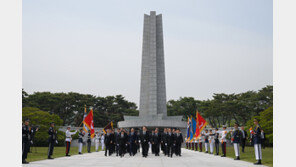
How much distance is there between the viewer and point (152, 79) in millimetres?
40500

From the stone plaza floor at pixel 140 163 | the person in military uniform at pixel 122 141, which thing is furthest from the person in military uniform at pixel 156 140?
the stone plaza floor at pixel 140 163

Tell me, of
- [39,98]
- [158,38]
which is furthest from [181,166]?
[39,98]

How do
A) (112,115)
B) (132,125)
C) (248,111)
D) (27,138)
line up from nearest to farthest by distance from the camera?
1. (27,138)
2. (132,125)
3. (248,111)
4. (112,115)

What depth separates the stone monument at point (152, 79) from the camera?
132ft

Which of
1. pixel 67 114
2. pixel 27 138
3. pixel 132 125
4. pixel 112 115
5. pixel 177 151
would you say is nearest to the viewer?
pixel 27 138

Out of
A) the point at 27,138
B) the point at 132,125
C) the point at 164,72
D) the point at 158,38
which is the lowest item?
the point at 132,125

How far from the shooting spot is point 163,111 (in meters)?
41.0

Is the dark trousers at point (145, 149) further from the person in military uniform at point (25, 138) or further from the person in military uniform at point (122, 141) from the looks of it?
the person in military uniform at point (25, 138)

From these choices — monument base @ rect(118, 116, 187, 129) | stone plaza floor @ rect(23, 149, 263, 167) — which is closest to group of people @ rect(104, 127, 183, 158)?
stone plaza floor @ rect(23, 149, 263, 167)

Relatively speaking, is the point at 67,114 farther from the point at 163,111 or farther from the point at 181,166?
the point at 181,166

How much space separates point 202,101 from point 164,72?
15649mm

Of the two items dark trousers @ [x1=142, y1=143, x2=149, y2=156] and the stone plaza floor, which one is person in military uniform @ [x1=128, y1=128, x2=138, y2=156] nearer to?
dark trousers @ [x1=142, y1=143, x2=149, y2=156]

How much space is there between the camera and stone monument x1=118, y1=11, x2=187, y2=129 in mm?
40281

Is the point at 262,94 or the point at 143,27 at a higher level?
the point at 143,27
